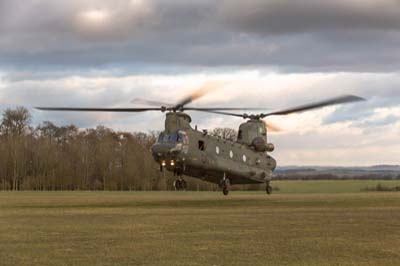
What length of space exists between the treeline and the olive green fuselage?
6656 centimetres

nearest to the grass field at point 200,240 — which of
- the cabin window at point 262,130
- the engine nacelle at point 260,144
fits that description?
the engine nacelle at point 260,144

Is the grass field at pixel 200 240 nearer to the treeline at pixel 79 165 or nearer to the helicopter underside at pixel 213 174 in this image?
the helicopter underside at pixel 213 174

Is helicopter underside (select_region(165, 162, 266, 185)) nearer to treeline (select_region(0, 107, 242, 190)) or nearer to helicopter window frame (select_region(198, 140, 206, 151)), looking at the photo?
helicopter window frame (select_region(198, 140, 206, 151))

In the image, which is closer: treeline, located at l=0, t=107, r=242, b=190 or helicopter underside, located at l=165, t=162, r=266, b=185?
helicopter underside, located at l=165, t=162, r=266, b=185

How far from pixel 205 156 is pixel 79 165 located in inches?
3822

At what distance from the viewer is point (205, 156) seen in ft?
165

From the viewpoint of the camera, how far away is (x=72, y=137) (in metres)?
168

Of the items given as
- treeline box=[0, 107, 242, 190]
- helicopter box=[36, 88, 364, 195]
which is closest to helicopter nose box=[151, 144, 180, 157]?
helicopter box=[36, 88, 364, 195]

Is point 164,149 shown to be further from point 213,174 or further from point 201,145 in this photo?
point 213,174

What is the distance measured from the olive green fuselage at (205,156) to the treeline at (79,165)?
66562 millimetres

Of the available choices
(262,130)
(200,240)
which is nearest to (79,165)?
(262,130)

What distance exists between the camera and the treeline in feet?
437

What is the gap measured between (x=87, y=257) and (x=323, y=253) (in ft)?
21.3

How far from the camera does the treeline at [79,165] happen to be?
5246 inches
